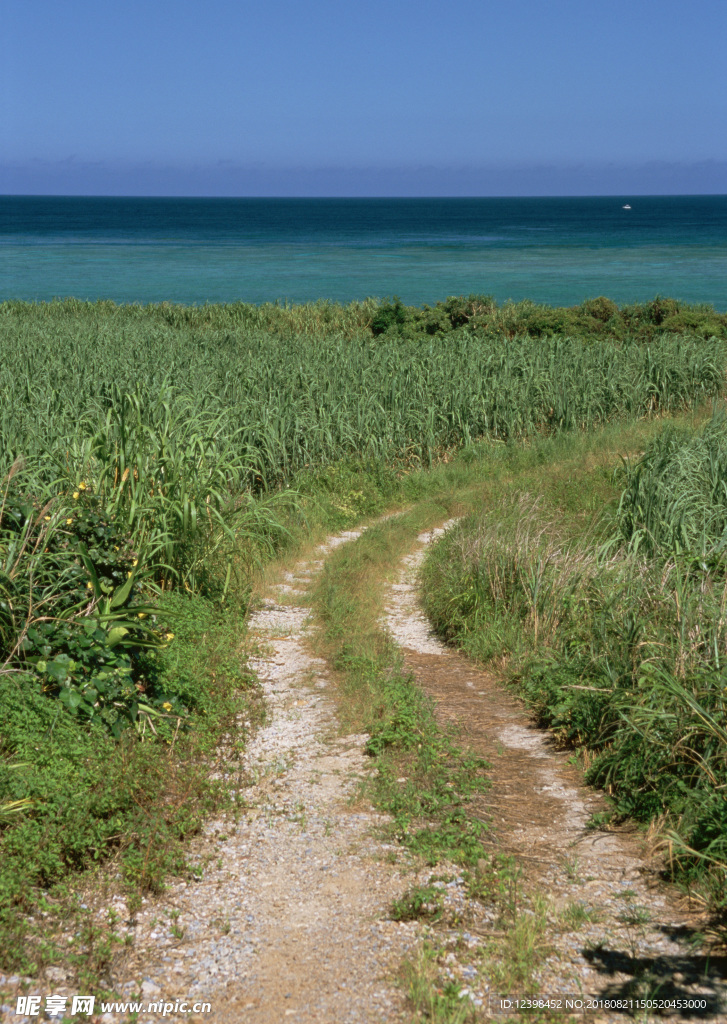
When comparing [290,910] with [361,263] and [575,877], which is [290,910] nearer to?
[575,877]

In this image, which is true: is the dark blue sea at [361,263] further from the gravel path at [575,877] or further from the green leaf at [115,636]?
the green leaf at [115,636]

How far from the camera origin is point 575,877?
3.82m

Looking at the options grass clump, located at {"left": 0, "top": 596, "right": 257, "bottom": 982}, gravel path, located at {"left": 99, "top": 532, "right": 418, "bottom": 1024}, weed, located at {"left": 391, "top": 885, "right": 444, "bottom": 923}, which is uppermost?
grass clump, located at {"left": 0, "top": 596, "right": 257, "bottom": 982}

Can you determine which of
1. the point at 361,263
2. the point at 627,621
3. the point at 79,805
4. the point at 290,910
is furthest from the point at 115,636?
the point at 361,263

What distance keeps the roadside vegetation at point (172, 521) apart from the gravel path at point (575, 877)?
25cm

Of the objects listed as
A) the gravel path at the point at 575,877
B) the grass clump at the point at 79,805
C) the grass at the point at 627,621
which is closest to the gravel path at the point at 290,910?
the grass clump at the point at 79,805

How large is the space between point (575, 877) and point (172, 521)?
4.08 metres

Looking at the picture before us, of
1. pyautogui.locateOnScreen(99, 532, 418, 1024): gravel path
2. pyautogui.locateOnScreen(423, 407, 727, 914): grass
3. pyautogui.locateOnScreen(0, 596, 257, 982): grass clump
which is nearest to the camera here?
pyautogui.locateOnScreen(99, 532, 418, 1024): gravel path

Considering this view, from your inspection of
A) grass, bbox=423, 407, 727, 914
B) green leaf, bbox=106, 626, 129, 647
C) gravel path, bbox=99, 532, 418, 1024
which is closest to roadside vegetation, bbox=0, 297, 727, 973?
green leaf, bbox=106, 626, 129, 647

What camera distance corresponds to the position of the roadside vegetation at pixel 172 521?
4047mm

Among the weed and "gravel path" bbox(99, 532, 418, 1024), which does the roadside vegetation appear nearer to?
"gravel path" bbox(99, 532, 418, 1024)

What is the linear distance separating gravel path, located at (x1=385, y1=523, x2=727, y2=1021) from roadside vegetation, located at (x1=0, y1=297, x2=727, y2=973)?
0.25 meters

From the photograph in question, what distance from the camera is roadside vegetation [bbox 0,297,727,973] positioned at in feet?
13.3

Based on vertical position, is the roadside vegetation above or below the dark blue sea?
below
